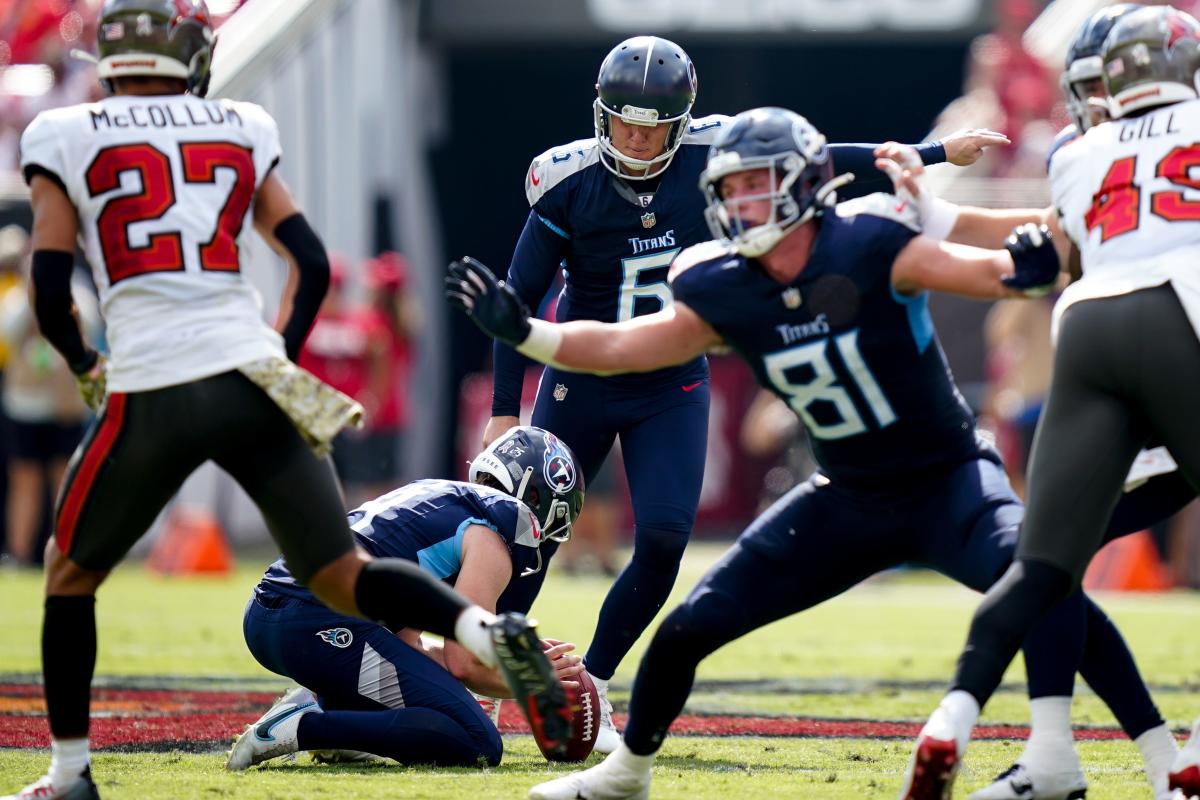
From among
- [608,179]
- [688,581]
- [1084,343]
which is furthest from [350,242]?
[1084,343]

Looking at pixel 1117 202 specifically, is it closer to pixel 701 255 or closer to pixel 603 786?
pixel 701 255

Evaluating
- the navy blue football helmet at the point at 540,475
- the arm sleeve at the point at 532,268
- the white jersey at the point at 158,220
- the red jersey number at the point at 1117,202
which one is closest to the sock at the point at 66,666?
the white jersey at the point at 158,220

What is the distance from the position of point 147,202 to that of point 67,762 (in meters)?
1.30

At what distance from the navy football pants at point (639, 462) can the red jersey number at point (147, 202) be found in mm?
1856

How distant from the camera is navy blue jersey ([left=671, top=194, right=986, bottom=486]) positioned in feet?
13.8

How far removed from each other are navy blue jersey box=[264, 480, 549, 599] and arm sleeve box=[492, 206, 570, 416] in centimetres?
72

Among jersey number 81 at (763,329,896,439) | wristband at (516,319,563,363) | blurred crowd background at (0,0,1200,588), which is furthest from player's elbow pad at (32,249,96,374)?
blurred crowd background at (0,0,1200,588)

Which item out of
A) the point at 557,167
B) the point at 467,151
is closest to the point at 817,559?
the point at 557,167

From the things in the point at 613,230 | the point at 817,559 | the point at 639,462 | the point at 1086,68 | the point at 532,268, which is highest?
the point at 1086,68

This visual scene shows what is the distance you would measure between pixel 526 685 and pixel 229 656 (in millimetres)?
4290

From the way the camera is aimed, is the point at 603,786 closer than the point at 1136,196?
No

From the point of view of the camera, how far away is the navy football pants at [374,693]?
4965 mm

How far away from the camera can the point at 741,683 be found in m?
7.35

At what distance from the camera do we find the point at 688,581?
12250mm
